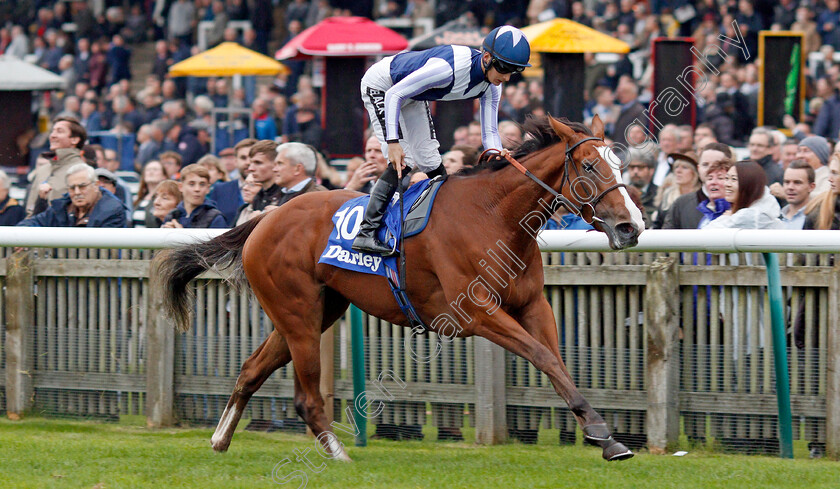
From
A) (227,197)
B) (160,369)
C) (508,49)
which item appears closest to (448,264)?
(508,49)

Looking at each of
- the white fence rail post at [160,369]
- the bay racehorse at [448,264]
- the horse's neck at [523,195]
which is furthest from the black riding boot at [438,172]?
the white fence rail post at [160,369]

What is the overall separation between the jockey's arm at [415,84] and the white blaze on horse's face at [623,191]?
32.1 inches

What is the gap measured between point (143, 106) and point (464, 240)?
12.9 meters

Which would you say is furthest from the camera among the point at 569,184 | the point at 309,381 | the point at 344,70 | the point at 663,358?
the point at 344,70

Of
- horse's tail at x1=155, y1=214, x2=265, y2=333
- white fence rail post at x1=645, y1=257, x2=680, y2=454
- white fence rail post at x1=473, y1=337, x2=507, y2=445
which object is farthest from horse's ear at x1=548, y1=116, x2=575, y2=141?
horse's tail at x1=155, y1=214, x2=265, y2=333

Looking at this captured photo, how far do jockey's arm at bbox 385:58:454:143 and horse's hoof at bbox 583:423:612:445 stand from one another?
1716mm

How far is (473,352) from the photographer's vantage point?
20.3ft

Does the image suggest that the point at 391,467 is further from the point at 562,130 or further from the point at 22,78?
the point at 22,78

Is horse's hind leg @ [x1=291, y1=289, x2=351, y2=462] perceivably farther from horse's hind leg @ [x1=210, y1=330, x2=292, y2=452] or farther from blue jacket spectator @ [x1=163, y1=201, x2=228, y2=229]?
blue jacket spectator @ [x1=163, y1=201, x2=228, y2=229]

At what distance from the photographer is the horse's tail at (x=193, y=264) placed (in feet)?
20.5

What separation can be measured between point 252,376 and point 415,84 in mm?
1897

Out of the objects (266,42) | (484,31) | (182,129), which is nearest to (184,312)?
(182,129)

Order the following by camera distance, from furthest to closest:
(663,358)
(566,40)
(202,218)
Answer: (566,40) < (202,218) < (663,358)

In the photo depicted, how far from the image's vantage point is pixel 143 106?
17.1 m
